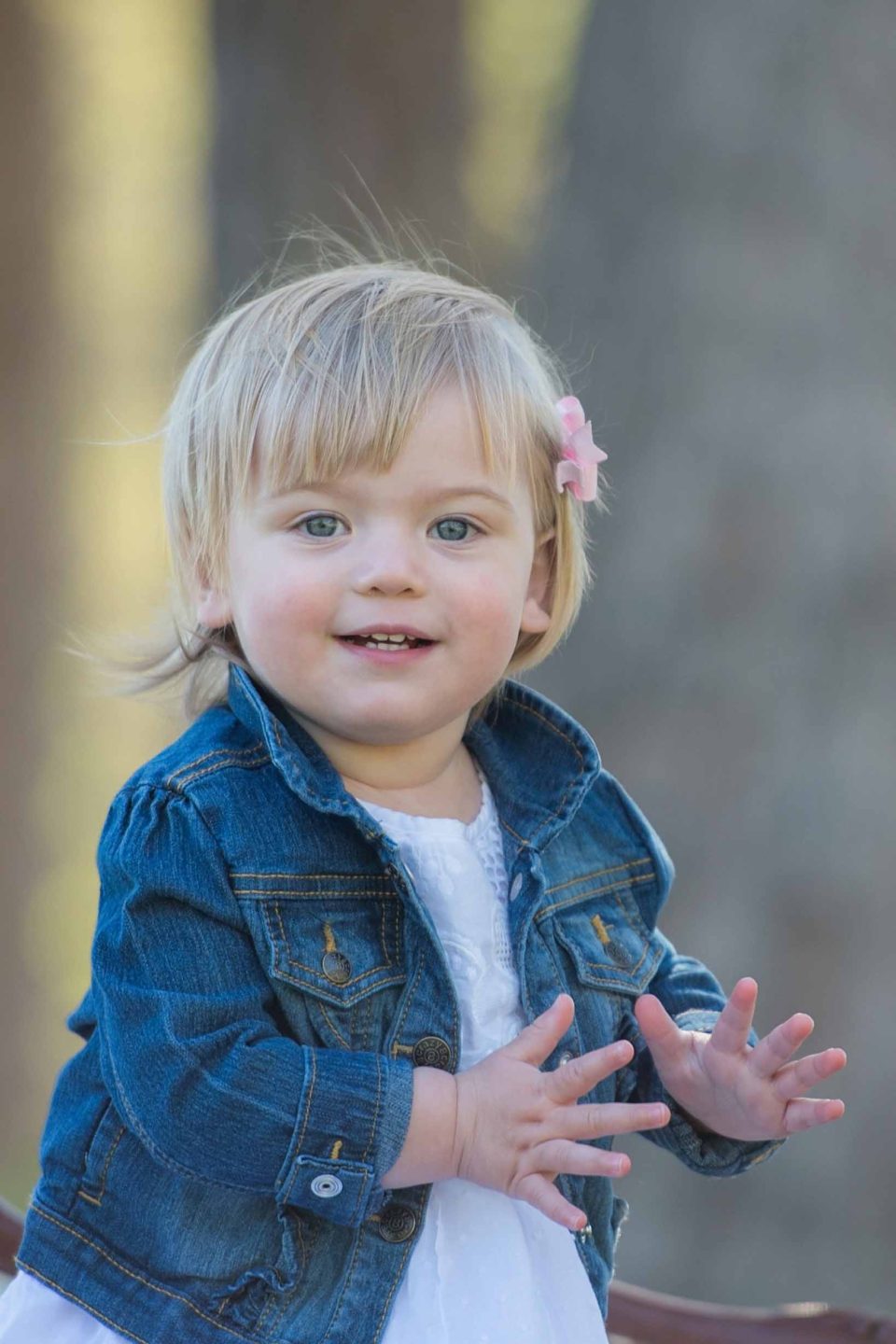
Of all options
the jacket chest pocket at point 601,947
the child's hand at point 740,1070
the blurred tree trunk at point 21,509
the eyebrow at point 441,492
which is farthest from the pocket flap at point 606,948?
the blurred tree trunk at point 21,509

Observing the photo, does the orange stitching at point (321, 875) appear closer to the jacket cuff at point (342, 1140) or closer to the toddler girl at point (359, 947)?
the toddler girl at point (359, 947)

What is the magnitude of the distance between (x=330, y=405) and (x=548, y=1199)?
2.44ft

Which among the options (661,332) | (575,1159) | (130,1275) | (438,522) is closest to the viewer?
(575,1159)

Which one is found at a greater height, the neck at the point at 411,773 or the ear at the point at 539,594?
the ear at the point at 539,594

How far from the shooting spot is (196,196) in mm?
3559

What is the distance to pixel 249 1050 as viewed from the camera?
133 cm

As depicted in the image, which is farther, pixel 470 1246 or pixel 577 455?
pixel 577 455

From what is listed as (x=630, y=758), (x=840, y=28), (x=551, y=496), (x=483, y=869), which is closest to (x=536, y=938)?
(x=483, y=869)

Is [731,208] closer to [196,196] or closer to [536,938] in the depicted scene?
[196,196]

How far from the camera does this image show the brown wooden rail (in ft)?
7.10

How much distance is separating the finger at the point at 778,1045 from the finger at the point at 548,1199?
0.25m

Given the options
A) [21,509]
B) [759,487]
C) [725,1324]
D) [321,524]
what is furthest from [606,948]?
[21,509]

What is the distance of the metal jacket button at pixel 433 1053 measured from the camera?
144 cm

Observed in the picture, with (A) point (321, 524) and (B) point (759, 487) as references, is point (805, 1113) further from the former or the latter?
(B) point (759, 487)
